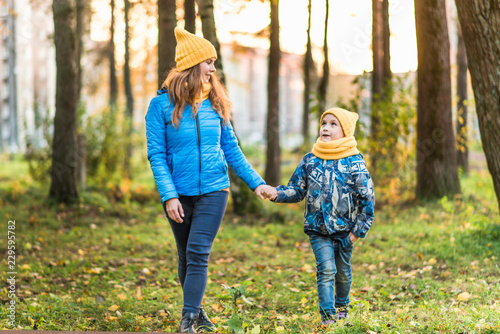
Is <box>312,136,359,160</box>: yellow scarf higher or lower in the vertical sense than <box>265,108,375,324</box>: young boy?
higher

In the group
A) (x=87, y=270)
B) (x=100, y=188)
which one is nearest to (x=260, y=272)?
(x=87, y=270)

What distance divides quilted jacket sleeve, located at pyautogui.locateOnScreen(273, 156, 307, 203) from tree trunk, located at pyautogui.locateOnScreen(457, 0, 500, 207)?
2231 millimetres

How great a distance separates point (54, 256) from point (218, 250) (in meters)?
2.30

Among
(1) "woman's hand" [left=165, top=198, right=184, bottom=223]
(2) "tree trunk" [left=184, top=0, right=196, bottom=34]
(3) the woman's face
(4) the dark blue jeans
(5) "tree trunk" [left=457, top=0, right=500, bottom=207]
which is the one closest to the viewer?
(1) "woman's hand" [left=165, top=198, right=184, bottom=223]

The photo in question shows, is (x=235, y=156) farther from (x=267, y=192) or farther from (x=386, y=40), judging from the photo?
(x=386, y=40)

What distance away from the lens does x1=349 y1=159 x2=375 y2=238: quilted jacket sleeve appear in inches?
157

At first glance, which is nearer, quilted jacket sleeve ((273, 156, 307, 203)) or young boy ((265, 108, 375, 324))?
young boy ((265, 108, 375, 324))

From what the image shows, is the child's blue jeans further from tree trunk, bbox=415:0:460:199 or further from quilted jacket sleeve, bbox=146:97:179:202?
tree trunk, bbox=415:0:460:199

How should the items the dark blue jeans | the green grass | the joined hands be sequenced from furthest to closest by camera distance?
the green grass → the joined hands → the dark blue jeans

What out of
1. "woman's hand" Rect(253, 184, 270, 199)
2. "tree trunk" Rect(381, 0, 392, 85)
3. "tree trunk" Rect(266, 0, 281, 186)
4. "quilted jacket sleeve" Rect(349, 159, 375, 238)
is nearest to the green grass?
"quilted jacket sleeve" Rect(349, 159, 375, 238)

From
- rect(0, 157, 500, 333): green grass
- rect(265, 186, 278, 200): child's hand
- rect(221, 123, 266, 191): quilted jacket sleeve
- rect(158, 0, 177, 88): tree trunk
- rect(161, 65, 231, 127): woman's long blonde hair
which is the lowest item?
rect(0, 157, 500, 333): green grass

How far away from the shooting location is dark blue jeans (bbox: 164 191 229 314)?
12.5 ft

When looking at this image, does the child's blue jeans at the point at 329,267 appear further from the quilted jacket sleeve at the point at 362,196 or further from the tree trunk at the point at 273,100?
the tree trunk at the point at 273,100

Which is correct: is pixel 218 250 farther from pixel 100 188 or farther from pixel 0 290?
pixel 100 188
